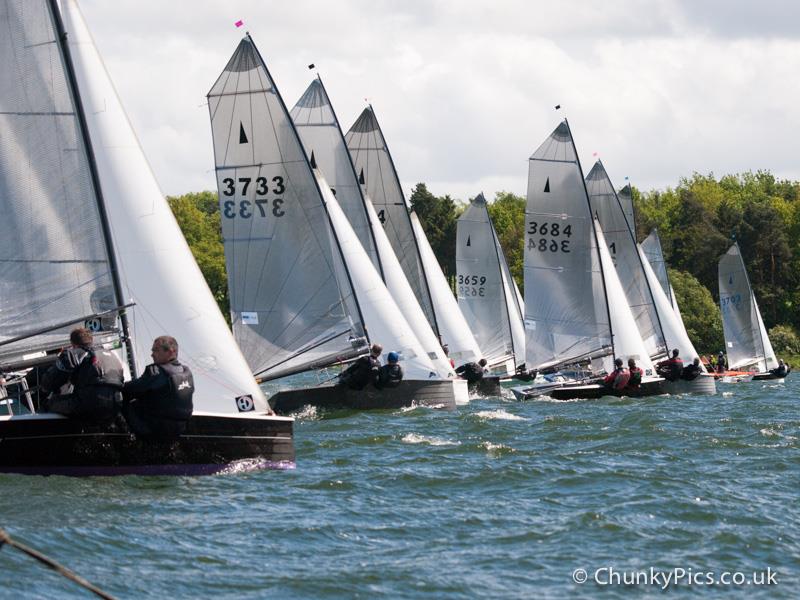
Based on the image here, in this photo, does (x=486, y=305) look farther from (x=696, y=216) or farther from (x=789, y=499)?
(x=696, y=216)

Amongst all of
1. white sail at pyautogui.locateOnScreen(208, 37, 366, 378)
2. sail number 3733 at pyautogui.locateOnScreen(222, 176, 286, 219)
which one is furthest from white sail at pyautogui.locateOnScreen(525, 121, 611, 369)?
sail number 3733 at pyautogui.locateOnScreen(222, 176, 286, 219)

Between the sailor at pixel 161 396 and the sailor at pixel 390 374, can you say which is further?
the sailor at pixel 390 374

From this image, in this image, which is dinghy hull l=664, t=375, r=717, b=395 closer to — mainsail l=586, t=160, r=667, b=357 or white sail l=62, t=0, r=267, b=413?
mainsail l=586, t=160, r=667, b=357

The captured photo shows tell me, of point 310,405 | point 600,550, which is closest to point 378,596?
point 600,550

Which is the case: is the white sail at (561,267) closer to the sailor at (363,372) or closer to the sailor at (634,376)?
the sailor at (634,376)

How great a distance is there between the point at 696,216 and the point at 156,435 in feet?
249

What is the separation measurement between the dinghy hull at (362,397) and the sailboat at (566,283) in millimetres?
9412

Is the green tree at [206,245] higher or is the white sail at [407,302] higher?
the green tree at [206,245]

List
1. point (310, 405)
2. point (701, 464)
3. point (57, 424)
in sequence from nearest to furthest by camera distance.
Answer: point (57, 424) → point (701, 464) → point (310, 405)

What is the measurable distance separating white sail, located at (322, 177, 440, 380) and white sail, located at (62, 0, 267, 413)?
9.86 metres

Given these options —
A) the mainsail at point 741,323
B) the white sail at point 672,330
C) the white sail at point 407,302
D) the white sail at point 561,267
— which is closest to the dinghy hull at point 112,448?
the white sail at point 407,302

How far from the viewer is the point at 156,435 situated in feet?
46.9

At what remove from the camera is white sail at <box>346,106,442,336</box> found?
33.9m

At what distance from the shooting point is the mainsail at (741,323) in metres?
51.5
